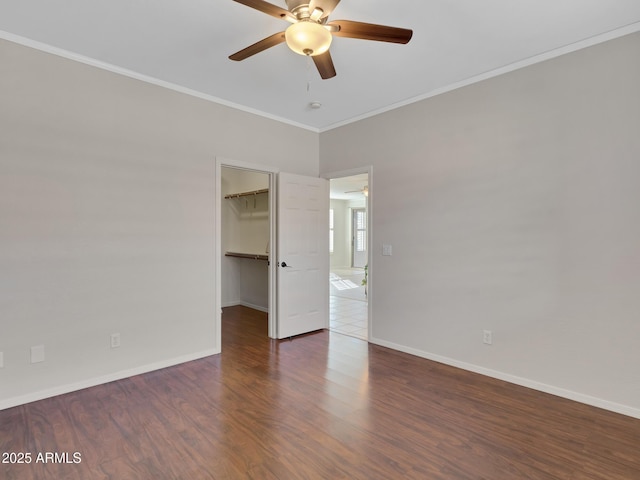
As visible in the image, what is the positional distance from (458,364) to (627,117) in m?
2.48

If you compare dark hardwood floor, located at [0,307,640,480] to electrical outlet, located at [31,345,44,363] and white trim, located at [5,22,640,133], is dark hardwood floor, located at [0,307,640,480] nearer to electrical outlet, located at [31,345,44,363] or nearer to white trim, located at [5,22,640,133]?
electrical outlet, located at [31,345,44,363]

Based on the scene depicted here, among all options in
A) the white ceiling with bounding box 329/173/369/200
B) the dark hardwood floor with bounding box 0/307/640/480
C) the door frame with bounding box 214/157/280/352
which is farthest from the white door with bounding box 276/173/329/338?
the white ceiling with bounding box 329/173/369/200

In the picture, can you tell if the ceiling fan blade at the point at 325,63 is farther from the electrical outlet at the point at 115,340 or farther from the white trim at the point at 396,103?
the electrical outlet at the point at 115,340

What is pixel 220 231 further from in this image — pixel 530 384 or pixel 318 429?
pixel 530 384

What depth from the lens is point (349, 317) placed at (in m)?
5.39

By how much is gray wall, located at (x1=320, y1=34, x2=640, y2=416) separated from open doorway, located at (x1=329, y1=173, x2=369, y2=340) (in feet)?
3.86

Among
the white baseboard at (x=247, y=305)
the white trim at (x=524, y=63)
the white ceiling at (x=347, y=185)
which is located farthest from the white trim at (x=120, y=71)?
the white ceiling at (x=347, y=185)

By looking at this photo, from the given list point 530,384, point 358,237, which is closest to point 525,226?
point 530,384

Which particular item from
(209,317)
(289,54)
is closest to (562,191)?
(289,54)

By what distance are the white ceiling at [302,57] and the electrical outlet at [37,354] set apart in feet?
7.79

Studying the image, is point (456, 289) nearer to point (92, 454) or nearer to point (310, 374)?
point (310, 374)

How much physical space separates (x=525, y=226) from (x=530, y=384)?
136 cm

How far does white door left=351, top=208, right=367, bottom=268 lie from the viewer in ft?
41.2

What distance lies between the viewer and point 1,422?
7.75ft
